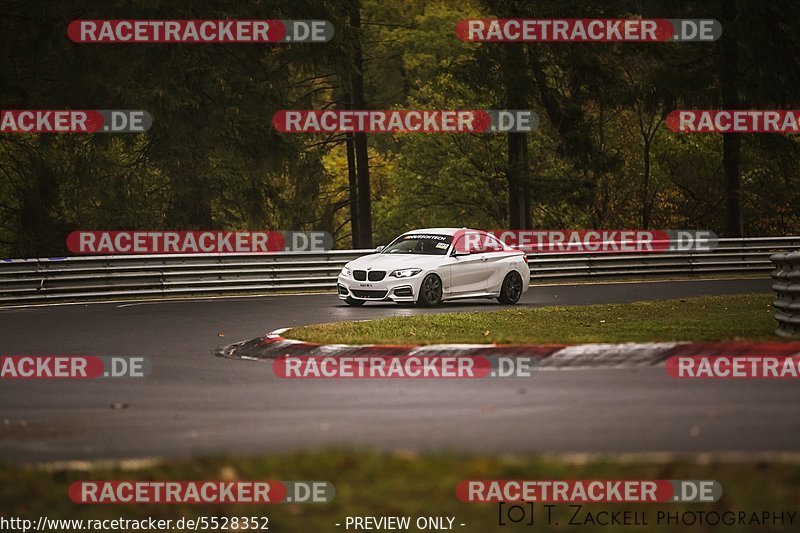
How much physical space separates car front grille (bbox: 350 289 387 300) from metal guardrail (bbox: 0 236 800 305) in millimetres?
6010

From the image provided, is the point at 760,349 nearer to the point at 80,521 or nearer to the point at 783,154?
the point at 80,521

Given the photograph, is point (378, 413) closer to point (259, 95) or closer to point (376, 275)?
point (376, 275)

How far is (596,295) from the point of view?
28.2 metres

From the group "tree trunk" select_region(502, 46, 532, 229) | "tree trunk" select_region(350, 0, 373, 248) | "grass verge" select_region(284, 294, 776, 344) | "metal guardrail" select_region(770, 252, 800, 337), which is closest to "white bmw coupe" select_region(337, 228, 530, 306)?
"grass verge" select_region(284, 294, 776, 344)

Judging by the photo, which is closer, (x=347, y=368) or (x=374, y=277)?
(x=347, y=368)

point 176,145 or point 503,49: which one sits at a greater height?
point 503,49

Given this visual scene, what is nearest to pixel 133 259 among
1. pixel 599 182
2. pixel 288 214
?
pixel 288 214

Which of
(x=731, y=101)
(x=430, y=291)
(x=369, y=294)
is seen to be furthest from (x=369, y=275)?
(x=731, y=101)

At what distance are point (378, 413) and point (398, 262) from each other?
46.0ft

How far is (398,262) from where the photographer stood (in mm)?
25047

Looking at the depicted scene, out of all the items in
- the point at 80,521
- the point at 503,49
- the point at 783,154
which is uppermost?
the point at 503,49

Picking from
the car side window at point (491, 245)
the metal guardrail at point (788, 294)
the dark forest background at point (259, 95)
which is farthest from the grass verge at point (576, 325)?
the dark forest background at point (259, 95)

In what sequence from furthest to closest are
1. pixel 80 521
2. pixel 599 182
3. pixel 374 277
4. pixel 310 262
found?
pixel 599 182 → pixel 310 262 → pixel 374 277 → pixel 80 521

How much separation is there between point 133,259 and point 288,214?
1415 cm
